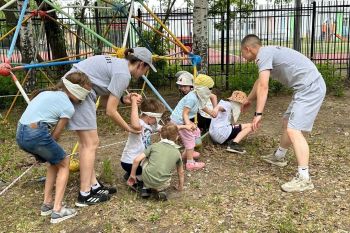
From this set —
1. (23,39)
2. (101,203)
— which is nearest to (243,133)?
(101,203)

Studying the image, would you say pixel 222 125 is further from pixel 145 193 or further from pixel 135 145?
pixel 145 193

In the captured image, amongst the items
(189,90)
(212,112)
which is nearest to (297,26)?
(189,90)

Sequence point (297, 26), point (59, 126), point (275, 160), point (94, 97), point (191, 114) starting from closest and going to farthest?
point (59, 126) → point (94, 97) → point (275, 160) → point (191, 114) → point (297, 26)

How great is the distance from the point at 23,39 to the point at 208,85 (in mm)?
4083

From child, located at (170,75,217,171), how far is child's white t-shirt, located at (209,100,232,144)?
40 cm

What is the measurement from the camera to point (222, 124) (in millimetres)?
5008

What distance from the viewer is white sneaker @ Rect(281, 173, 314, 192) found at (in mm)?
3797

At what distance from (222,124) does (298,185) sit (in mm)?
1430

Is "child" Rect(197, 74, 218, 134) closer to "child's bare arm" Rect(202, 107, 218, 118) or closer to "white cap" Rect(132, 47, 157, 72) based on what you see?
"child's bare arm" Rect(202, 107, 218, 118)

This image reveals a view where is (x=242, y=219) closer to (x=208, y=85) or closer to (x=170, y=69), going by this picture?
(x=208, y=85)

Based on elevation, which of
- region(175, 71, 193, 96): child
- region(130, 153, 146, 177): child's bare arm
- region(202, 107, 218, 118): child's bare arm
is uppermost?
region(175, 71, 193, 96): child

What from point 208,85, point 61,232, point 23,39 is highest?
point 23,39

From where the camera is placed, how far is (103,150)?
5242mm

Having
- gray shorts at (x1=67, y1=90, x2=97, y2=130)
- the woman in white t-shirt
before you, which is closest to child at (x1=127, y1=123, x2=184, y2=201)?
the woman in white t-shirt
